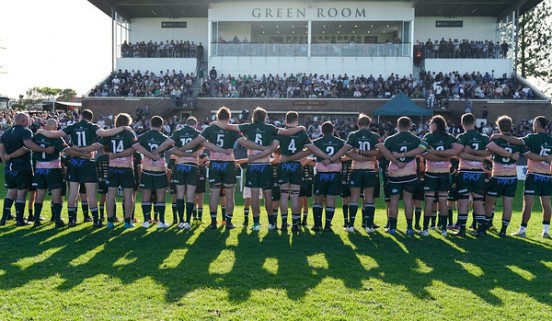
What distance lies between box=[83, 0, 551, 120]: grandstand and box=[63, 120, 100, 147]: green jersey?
24.1 metres

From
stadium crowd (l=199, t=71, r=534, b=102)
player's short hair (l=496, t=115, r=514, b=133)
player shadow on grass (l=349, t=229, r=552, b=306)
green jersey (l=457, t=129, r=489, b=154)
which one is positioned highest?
stadium crowd (l=199, t=71, r=534, b=102)

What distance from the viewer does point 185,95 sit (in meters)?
35.3

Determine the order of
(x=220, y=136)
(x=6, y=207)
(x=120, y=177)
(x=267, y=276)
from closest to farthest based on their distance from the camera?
(x=267, y=276) → (x=220, y=136) → (x=120, y=177) → (x=6, y=207)

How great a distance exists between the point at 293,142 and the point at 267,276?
11.5ft

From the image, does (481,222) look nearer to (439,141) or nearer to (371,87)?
(439,141)

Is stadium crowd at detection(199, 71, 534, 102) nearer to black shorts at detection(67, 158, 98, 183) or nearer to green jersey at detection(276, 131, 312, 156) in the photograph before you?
green jersey at detection(276, 131, 312, 156)

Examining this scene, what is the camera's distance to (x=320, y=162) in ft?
31.1

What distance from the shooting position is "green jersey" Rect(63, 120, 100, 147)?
9.59 m

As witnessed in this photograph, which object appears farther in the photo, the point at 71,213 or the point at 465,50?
the point at 465,50

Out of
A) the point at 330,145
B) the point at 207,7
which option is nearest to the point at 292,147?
the point at 330,145

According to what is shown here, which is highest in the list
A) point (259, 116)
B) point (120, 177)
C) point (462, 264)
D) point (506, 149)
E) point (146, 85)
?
point (146, 85)

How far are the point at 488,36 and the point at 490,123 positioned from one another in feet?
37.0

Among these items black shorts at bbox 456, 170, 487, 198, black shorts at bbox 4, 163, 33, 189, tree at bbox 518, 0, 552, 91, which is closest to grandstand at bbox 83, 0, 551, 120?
tree at bbox 518, 0, 552, 91

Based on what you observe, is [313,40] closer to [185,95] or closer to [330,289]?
[185,95]
